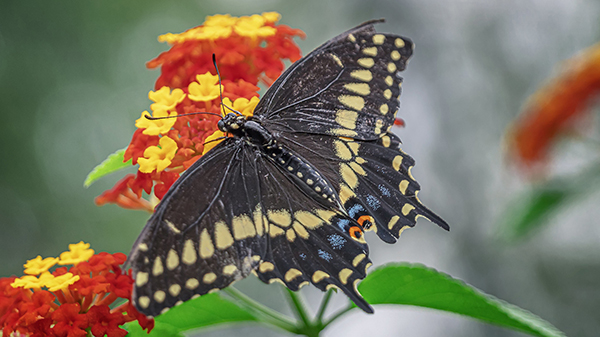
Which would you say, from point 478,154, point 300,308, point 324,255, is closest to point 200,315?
point 300,308

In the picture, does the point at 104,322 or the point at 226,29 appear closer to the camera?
the point at 104,322

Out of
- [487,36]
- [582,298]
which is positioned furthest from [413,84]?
[582,298]

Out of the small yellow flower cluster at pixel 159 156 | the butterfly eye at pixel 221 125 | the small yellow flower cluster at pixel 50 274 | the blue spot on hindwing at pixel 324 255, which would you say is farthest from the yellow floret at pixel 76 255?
the blue spot on hindwing at pixel 324 255

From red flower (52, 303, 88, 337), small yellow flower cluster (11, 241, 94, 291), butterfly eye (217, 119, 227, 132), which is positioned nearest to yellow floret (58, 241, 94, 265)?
small yellow flower cluster (11, 241, 94, 291)

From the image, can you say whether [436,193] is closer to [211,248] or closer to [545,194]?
[545,194]

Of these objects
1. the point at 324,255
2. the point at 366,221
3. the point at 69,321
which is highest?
the point at 366,221

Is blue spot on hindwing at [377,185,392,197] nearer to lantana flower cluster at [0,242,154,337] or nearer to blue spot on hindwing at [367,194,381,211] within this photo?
blue spot on hindwing at [367,194,381,211]

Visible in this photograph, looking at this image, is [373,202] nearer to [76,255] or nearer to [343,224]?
[343,224]

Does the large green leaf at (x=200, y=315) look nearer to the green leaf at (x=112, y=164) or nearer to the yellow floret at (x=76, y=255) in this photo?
the yellow floret at (x=76, y=255)
